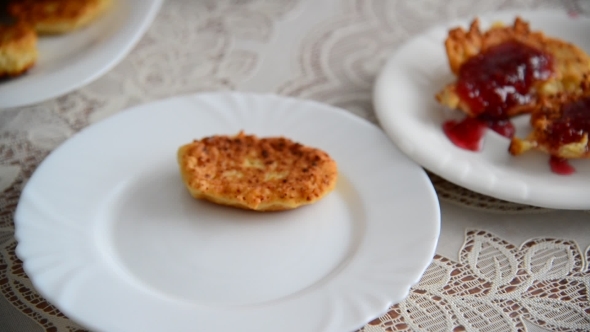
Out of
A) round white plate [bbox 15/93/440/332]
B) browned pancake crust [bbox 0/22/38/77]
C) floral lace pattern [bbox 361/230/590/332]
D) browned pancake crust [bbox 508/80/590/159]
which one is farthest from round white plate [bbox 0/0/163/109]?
browned pancake crust [bbox 508/80/590/159]

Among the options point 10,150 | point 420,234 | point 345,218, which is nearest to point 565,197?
point 420,234

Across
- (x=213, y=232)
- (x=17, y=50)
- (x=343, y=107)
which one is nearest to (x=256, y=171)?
(x=213, y=232)

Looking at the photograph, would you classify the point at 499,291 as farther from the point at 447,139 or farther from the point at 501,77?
the point at 501,77

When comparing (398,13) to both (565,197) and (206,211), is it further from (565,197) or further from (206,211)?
(206,211)

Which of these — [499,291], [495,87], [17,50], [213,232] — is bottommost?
[499,291]

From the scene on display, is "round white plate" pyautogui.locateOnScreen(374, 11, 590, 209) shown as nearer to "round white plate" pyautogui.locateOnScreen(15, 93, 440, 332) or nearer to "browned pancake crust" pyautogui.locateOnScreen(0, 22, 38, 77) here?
"round white plate" pyautogui.locateOnScreen(15, 93, 440, 332)

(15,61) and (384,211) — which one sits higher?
(15,61)

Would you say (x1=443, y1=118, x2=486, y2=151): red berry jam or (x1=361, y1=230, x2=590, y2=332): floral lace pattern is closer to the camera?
(x1=361, y1=230, x2=590, y2=332): floral lace pattern
